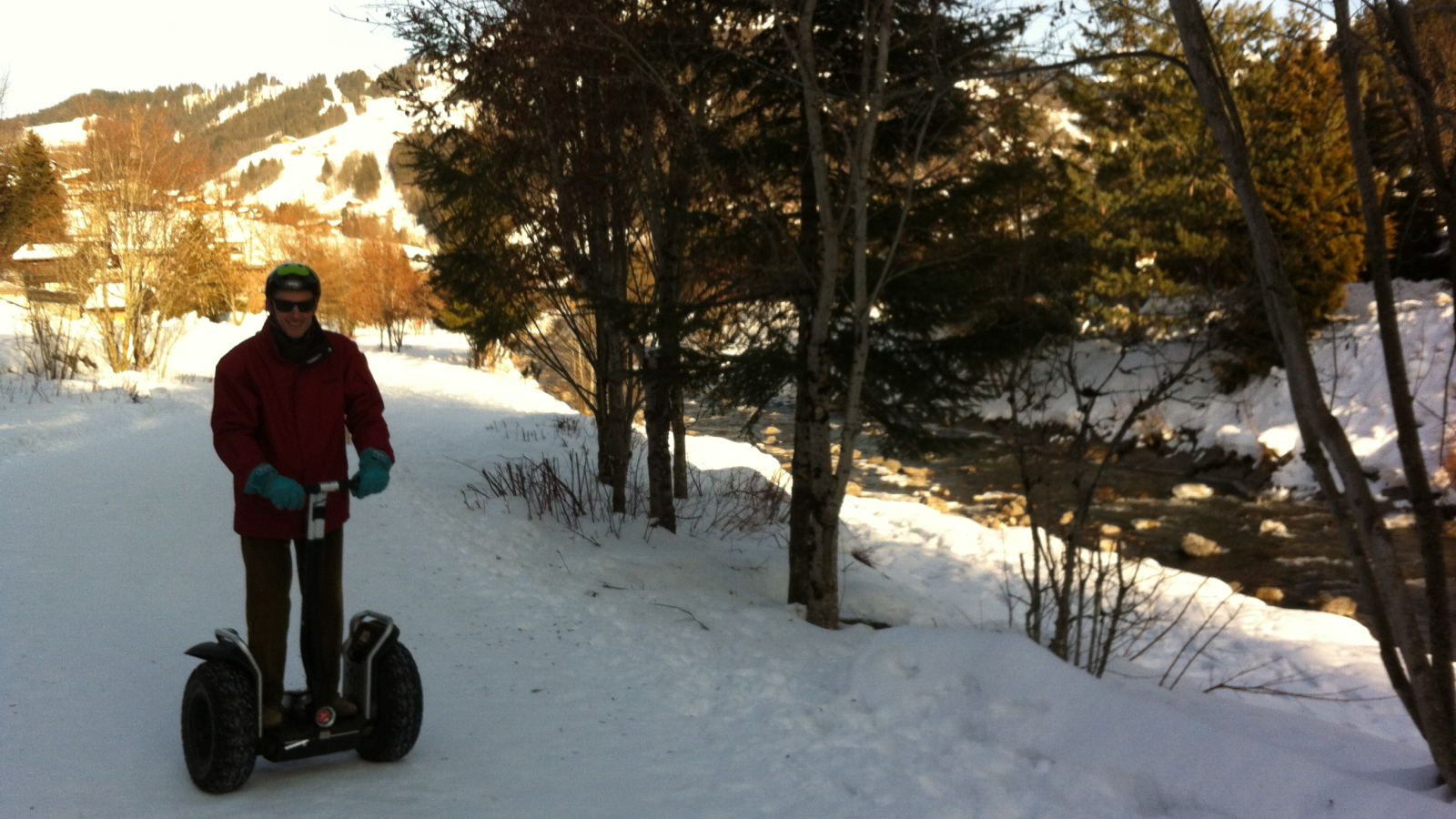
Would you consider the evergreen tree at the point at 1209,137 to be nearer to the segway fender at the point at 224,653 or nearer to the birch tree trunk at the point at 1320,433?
the birch tree trunk at the point at 1320,433

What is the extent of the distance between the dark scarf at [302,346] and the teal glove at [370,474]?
424 mm

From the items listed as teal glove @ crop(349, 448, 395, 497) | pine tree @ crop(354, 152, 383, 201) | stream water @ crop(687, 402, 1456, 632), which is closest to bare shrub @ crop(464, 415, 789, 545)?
stream water @ crop(687, 402, 1456, 632)

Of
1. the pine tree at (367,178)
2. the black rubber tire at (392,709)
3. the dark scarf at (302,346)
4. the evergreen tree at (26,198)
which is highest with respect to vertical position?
the pine tree at (367,178)

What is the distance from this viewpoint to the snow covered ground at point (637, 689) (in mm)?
3781

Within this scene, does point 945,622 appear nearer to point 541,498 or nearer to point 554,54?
point 541,498

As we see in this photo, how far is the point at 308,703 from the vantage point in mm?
3775

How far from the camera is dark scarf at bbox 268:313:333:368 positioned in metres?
3.68

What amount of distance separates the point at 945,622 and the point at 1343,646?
4218 millimetres

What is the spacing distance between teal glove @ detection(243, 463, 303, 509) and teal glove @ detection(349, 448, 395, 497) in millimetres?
241

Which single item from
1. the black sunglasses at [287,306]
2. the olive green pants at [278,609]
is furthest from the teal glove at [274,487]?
the black sunglasses at [287,306]

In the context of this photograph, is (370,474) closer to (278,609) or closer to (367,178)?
(278,609)

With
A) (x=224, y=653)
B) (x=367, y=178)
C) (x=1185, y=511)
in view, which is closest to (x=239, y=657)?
(x=224, y=653)

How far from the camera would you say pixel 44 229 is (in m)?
24.2

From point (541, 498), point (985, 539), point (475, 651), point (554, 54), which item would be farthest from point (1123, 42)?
point (985, 539)
